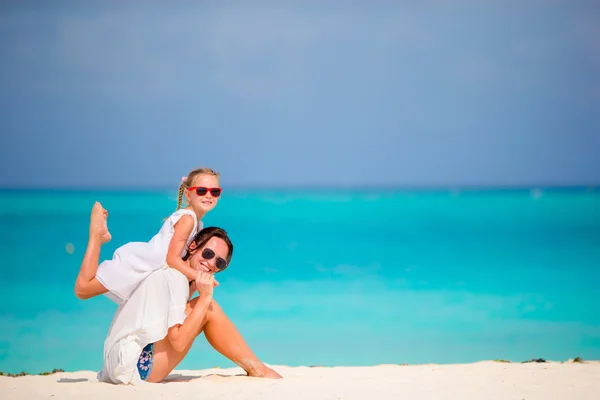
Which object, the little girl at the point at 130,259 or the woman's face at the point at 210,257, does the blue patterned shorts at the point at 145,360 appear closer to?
the little girl at the point at 130,259

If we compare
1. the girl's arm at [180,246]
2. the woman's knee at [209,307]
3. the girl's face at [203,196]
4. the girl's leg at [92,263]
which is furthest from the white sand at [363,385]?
the girl's face at [203,196]

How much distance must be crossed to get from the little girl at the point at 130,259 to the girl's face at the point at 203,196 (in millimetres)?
94

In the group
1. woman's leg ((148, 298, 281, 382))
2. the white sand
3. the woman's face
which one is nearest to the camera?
the white sand

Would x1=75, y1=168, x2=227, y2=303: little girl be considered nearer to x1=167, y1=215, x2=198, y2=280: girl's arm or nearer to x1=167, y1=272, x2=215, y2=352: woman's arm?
x1=167, y1=215, x2=198, y2=280: girl's arm

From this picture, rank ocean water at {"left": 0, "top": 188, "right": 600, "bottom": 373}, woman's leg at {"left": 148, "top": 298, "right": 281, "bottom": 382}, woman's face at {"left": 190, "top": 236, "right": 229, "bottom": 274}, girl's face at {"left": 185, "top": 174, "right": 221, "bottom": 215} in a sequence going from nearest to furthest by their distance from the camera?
woman's leg at {"left": 148, "top": 298, "right": 281, "bottom": 382} → woman's face at {"left": 190, "top": 236, "right": 229, "bottom": 274} → girl's face at {"left": 185, "top": 174, "right": 221, "bottom": 215} → ocean water at {"left": 0, "top": 188, "right": 600, "bottom": 373}

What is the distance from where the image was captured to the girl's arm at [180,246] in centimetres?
523

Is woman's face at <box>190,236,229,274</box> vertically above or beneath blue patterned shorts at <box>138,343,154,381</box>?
above

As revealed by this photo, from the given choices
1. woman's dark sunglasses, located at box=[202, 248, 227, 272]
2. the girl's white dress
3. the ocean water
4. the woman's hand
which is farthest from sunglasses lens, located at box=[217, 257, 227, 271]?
the ocean water

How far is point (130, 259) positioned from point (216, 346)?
839mm

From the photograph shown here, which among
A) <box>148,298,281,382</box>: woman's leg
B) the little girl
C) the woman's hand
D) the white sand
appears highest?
the little girl

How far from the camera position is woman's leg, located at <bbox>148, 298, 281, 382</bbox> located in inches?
207

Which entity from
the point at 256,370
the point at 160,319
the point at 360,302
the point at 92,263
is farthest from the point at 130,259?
the point at 360,302

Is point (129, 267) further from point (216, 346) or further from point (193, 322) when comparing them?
point (216, 346)

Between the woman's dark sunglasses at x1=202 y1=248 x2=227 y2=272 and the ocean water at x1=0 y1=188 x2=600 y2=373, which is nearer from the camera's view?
the woman's dark sunglasses at x1=202 y1=248 x2=227 y2=272
